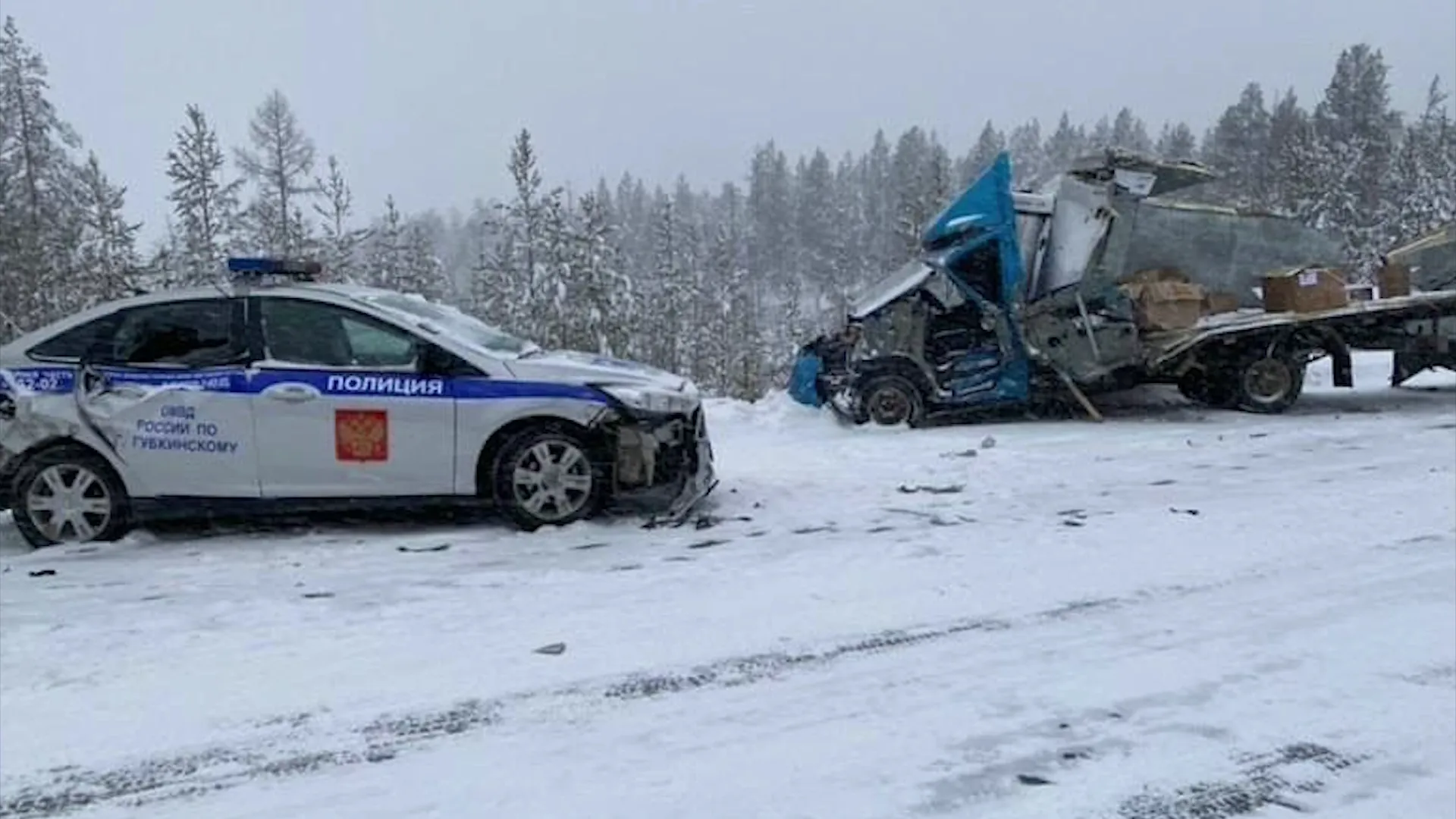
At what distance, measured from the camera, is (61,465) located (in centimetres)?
659

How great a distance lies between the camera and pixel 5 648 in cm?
470

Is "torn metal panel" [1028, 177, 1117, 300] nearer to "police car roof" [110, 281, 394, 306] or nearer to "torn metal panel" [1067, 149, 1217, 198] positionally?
"torn metal panel" [1067, 149, 1217, 198]

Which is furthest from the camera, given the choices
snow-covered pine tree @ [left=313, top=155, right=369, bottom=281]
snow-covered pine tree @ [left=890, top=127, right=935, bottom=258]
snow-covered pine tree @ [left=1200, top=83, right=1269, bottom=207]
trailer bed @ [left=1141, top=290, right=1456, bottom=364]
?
snow-covered pine tree @ [left=890, top=127, right=935, bottom=258]

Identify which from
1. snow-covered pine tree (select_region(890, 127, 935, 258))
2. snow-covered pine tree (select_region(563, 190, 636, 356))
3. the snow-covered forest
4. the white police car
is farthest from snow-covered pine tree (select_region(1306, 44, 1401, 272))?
the white police car

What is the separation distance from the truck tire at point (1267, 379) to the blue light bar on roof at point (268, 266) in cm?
945

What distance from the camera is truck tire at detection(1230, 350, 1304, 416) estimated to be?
461 inches

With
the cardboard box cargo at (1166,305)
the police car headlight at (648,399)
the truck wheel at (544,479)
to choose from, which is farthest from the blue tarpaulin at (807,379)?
the truck wheel at (544,479)

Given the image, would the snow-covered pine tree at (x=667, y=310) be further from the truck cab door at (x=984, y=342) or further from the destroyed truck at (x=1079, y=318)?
the truck cab door at (x=984, y=342)

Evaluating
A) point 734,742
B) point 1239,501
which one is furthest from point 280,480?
point 1239,501

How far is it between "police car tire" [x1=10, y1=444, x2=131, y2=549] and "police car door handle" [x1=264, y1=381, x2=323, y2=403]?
108cm

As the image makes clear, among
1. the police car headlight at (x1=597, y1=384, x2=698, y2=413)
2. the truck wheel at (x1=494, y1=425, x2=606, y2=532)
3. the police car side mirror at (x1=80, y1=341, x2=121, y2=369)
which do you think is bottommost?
the truck wheel at (x1=494, y1=425, x2=606, y2=532)

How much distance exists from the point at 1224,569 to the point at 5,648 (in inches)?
222

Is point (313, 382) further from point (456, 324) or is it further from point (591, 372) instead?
point (591, 372)

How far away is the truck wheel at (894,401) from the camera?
11711 mm
